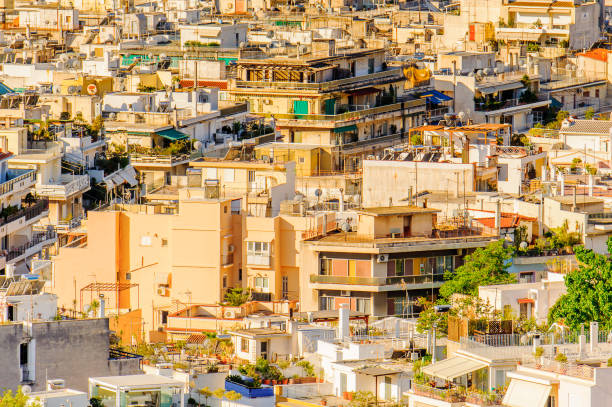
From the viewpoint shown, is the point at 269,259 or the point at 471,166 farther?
the point at 471,166

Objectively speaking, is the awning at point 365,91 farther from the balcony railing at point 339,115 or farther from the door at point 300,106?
the door at point 300,106

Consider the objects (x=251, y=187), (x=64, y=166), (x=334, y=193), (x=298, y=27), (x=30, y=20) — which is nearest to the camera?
(x=251, y=187)

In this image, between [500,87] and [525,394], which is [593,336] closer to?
[525,394]

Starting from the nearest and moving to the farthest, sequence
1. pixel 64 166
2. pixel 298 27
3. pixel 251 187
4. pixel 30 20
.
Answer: pixel 251 187, pixel 64 166, pixel 298 27, pixel 30 20

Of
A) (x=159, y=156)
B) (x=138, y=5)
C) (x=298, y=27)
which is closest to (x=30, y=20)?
(x=138, y=5)

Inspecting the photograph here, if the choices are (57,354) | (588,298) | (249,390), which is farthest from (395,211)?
(57,354)

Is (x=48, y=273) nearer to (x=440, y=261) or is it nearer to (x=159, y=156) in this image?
(x=440, y=261)

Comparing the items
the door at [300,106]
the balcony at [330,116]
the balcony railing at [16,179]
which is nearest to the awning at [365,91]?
the balcony at [330,116]
